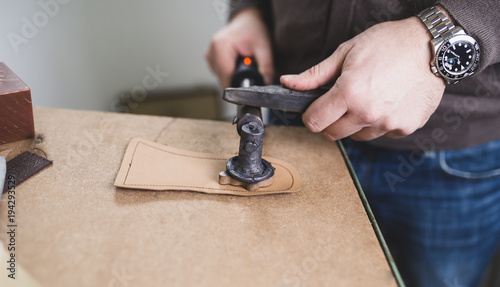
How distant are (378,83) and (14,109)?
0.58m

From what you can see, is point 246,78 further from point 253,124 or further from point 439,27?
point 439,27

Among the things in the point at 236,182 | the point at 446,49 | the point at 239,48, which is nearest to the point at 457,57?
the point at 446,49

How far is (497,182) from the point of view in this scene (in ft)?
2.86

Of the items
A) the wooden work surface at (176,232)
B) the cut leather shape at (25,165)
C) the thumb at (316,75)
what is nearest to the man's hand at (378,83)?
the thumb at (316,75)

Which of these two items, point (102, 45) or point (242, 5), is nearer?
point (242, 5)

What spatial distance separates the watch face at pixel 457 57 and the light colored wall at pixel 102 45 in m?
1.15

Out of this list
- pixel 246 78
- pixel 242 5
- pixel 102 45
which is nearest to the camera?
pixel 246 78

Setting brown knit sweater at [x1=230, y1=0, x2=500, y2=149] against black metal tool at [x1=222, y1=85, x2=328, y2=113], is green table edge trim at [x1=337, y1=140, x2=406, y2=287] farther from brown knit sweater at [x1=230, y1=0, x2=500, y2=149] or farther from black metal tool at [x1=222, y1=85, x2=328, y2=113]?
brown knit sweater at [x1=230, y1=0, x2=500, y2=149]

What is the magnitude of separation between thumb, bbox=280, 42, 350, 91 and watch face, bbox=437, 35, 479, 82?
0.52ft

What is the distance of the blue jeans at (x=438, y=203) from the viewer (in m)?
0.85

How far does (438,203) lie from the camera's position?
0.87m

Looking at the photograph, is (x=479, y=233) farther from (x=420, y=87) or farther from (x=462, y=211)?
(x=420, y=87)

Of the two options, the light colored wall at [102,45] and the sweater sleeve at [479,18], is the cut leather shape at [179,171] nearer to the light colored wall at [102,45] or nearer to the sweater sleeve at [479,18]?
the sweater sleeve at [479,18]

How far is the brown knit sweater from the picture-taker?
0.62m
